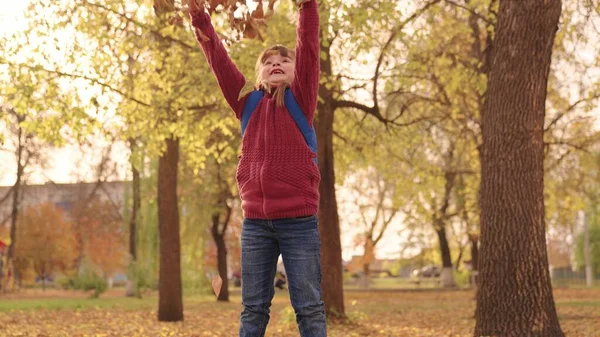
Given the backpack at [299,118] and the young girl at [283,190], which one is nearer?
the young girl at [283,190]

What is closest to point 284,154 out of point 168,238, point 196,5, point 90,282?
point 196,5

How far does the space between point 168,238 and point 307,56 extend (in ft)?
41.4

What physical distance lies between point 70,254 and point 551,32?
4281 cm

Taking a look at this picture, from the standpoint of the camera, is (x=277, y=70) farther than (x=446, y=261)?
No

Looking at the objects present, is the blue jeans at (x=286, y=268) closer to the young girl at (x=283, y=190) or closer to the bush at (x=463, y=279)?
the young girl at (x=283, y=190)

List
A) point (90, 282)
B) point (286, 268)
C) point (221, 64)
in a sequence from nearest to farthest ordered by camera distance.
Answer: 1. point (286, 268)
2. point (221, 64)
3. point (90, 282)

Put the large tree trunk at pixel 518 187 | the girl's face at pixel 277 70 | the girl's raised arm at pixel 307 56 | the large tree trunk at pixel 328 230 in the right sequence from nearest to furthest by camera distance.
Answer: the girl's raised arm at pixel 307 56 < the girl's face at pixel 277 70 < the large tree trunk at pixel 518 187 < the large tree trunk at pixel 328 230

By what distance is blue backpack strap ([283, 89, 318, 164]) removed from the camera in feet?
14.2

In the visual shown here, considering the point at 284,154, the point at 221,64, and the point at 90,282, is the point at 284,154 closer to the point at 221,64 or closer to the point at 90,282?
the point at 221,64

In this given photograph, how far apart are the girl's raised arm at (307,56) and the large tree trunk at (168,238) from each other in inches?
487

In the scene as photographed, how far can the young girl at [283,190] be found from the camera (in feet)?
13.6

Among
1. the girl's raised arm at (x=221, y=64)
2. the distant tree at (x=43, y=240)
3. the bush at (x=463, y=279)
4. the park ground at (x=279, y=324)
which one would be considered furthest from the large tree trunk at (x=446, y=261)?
the girl's raised arm at (x=221, y=64)

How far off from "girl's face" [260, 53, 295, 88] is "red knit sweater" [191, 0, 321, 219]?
83 millimetres

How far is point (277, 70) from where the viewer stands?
446cm
